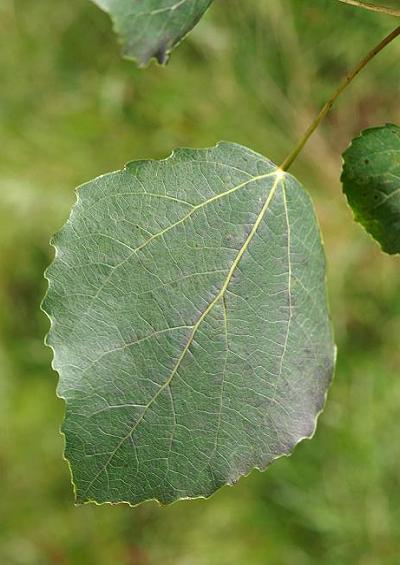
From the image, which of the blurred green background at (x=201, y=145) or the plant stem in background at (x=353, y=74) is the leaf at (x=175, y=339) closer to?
the plant stem in background at (x=353, y=74)

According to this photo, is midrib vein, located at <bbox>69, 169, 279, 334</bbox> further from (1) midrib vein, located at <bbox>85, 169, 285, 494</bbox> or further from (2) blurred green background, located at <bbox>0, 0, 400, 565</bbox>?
(2) blurred green background, located at <bbox>0, 0, 400, 565</bbox>

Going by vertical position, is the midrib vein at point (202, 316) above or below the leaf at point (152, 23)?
below

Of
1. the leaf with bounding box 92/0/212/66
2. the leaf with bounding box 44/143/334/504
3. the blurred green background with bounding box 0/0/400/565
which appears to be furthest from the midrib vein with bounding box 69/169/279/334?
the blurred green background with bounding box 0/0/400/565

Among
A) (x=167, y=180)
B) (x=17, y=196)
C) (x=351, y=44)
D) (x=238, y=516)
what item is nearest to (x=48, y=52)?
(x=17, y=196)

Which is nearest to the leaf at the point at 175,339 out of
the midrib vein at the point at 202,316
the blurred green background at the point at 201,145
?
the midrib vein at the point at 202,316

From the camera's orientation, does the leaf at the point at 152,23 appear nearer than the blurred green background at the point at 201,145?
Yes

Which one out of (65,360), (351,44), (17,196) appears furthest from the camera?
(17,196)

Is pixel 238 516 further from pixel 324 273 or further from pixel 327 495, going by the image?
pixel 324 273
